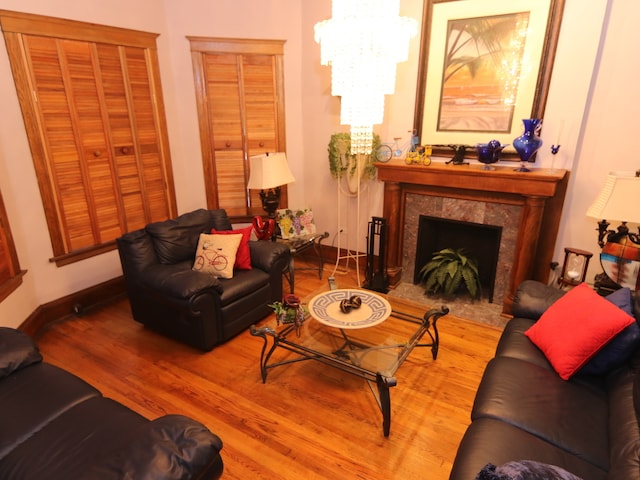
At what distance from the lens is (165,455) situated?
4.20ft

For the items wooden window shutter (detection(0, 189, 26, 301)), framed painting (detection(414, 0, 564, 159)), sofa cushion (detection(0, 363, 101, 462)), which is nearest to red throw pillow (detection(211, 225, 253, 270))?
sofa cushion (detection(0, 363, 101, 462))

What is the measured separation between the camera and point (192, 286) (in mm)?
2799

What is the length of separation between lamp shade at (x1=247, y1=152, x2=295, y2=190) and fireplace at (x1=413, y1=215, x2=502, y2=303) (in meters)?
1.48

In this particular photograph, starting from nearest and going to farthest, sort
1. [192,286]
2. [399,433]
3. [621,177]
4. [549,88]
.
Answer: [399,433], [621,177], [192,286], [549,88]

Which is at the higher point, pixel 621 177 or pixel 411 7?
pixel 411 7

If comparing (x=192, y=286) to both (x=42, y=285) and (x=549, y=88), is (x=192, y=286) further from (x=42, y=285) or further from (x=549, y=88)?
(x=549, y=88)

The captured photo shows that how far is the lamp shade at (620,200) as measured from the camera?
247cm

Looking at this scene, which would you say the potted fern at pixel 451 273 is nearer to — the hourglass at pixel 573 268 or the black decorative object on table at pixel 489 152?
the hourglass at pixel 573 268

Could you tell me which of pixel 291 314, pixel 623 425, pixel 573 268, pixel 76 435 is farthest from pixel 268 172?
pixel 623 425

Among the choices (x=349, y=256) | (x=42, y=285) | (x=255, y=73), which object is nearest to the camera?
(x=42, y=285)

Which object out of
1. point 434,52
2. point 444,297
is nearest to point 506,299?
point 444,297

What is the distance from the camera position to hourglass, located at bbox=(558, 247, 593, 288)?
298cm

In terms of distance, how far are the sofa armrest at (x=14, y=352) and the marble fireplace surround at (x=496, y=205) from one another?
9.83 ft

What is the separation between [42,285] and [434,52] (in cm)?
399
